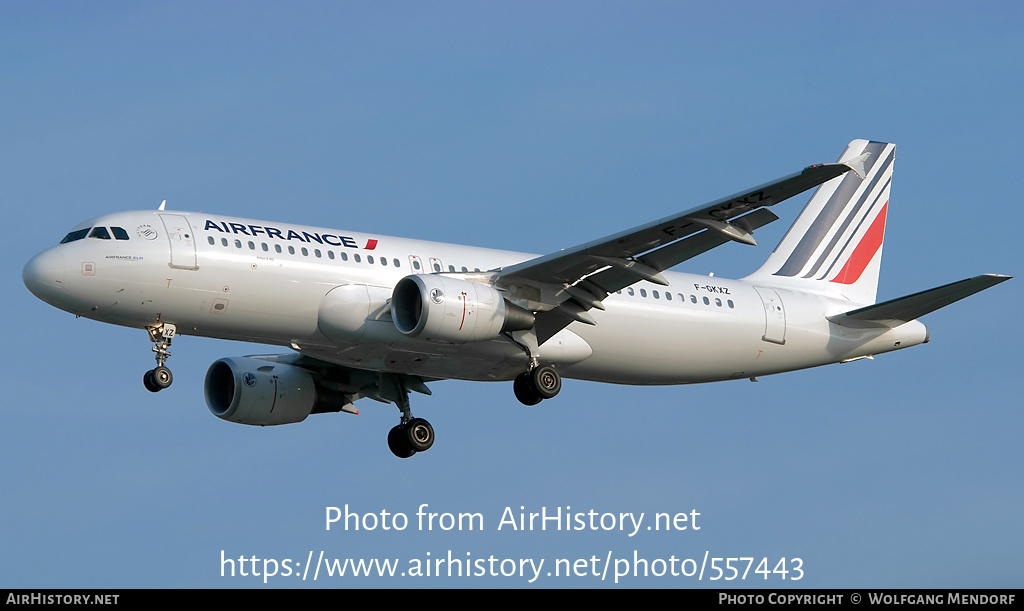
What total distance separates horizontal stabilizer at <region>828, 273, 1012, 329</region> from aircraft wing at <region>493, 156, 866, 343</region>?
7147 millimetres

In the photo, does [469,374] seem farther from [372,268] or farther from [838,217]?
[838,217]

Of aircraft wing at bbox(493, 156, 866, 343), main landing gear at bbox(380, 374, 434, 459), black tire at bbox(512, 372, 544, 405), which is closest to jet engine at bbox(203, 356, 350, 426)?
main landing gear at bbox(380, 374, 434, 459)

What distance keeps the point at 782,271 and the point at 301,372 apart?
14815mm

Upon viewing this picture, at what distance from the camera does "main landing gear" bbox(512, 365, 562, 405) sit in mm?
40031

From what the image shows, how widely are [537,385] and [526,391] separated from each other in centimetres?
43

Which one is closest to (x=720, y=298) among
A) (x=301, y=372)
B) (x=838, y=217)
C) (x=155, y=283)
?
(x=838, y=217)

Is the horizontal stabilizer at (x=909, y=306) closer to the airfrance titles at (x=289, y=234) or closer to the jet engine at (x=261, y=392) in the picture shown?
the airfrance titles at (x=289, y=234)

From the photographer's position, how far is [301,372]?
146 ft

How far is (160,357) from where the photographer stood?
36812 mm

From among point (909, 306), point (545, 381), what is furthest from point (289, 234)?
point (909, 306)

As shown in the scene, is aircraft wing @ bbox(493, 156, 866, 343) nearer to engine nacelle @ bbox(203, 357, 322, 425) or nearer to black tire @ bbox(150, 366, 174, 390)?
engine nacelle @ bbox(203, 357, 322, 425)

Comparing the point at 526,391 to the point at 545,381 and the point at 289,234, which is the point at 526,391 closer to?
the point at 545,381
